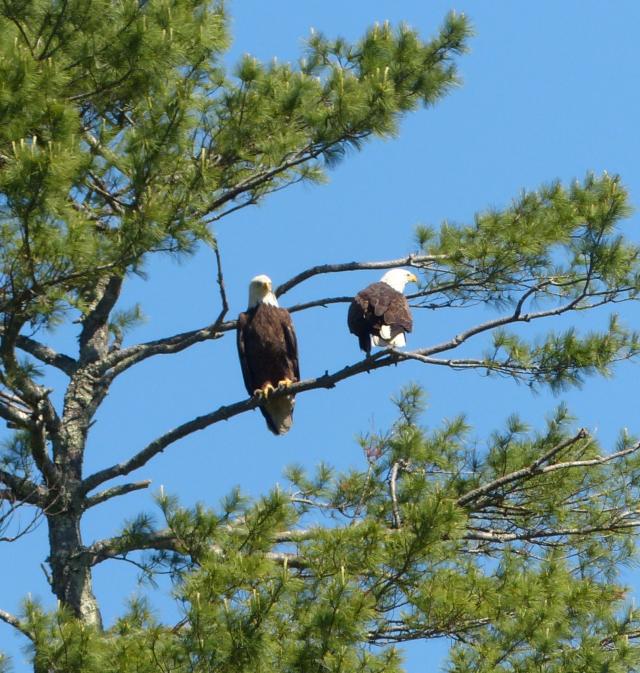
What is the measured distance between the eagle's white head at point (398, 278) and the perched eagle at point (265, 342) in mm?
539

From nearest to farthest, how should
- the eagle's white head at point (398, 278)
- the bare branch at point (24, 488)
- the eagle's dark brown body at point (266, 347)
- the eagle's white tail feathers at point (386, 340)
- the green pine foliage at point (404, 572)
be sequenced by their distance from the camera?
the green pine foliage at point (404, 572), the bare branch at point (24, 488), the eagle's white tail feathers at point (386, 340), the eagle's dark brown body at point (266, 347), the eagle's white head at point (398, 278)

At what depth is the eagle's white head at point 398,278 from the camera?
23.5 feet

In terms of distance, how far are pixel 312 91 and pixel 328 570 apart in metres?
2.23

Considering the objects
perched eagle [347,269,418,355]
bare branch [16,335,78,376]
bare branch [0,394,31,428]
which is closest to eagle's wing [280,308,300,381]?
perched eagle [347,269,418,355]

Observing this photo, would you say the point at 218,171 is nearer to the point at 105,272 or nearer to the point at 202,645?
the point at 105,272

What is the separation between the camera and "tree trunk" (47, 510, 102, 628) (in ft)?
19.3

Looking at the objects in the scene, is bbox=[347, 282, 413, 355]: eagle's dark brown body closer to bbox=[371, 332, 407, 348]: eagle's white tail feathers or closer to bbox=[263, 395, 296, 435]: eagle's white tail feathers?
bbox=[371, 332, 407, 348]: eagle's white tail feathers

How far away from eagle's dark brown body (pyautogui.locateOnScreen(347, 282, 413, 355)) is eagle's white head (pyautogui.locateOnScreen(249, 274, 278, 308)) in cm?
50

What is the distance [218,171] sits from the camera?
5.81m

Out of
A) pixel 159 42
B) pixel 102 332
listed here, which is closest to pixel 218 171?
pixel 159 42

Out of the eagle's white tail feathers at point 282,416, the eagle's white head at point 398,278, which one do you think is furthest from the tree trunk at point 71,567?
the eagle's white head at point 398,278

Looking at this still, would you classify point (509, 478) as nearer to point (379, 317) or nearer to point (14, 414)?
point (379, 317)

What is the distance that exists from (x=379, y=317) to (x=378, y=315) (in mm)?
11

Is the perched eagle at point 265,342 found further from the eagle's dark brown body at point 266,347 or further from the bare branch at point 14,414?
the bare branch at point 14,414
